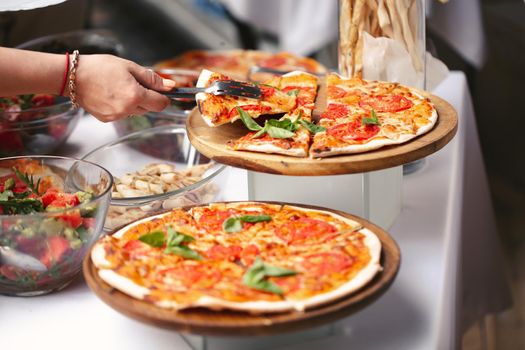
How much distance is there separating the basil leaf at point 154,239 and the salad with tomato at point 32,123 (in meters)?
0.58

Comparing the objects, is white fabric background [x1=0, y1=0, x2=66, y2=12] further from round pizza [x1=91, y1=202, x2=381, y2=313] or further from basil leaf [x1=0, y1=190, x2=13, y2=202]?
round pizza [x1=91, y1=202, x2=381, y2=313]

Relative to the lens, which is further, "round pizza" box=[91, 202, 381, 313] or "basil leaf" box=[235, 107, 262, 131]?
"basil leaf" box=[235, 107, 262, 131]

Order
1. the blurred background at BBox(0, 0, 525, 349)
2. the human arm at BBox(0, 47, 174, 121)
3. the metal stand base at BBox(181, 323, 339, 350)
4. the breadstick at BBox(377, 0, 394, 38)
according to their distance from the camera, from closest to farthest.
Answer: the metal stand base at BBox(181, 323, 339, 350) < the human arm at BBox(0, 47, 174, 121) < the breadstick at BBox(377, 0, 394, 38) < the blurred background at BBox(0, 0, 525, 349)

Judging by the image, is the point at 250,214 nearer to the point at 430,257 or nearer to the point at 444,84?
the point at 430,257

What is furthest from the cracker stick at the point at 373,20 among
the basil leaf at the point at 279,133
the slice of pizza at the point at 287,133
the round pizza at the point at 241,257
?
the round pizza at the point at 241,257

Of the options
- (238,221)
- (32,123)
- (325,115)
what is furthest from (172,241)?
(32,123)

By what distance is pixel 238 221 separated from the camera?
104 cm

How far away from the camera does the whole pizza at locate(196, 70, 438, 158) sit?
3.85ft

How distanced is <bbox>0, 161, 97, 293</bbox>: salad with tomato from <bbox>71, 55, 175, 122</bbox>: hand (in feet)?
0.50

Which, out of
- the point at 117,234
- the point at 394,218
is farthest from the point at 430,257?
the point at 117,234

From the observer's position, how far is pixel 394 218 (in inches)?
52.2

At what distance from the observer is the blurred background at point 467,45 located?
2375 millimetres

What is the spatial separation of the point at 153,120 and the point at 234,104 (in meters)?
0.31

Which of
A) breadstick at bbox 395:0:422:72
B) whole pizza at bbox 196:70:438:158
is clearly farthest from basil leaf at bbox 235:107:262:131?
breadstick at bbox 395:0:422:72
